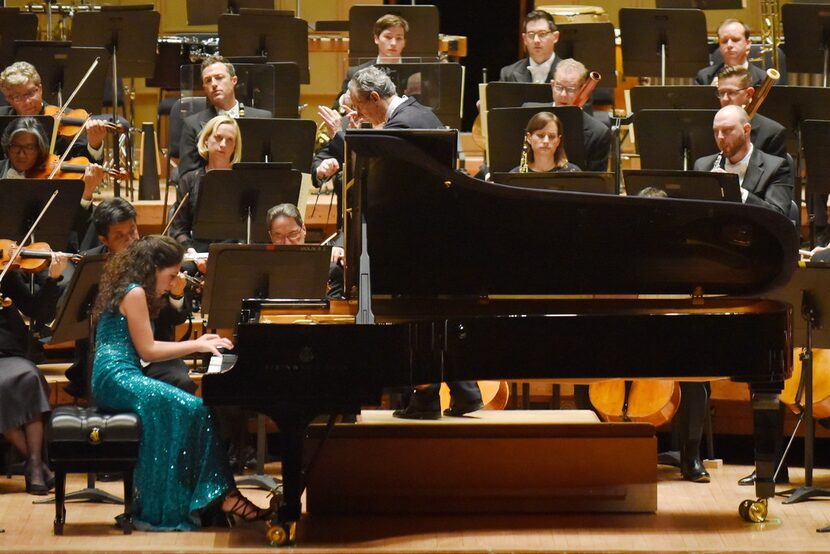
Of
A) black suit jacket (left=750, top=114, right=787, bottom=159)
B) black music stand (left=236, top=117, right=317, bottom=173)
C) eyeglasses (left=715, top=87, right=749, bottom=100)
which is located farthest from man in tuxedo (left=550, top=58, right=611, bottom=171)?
black music stand (left=236, top=117, right=317, bottom=173)

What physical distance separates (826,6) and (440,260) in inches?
150

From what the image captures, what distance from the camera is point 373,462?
171 inches

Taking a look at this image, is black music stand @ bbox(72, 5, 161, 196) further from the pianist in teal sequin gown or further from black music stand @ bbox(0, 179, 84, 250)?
the pianist in teal sequin gown

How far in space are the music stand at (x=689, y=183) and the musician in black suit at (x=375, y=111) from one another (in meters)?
0.89

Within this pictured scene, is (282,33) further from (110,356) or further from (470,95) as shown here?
(110,356)

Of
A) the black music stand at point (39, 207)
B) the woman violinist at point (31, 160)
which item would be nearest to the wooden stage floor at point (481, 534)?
the black music stand at point (39, 207)

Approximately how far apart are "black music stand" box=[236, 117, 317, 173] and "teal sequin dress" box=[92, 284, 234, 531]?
2113 mm

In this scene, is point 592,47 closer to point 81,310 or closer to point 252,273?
point 252,273

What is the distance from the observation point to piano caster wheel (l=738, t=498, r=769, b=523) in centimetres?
422

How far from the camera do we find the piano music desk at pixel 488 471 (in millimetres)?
4340

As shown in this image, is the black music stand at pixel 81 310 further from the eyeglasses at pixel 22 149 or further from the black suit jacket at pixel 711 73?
the black suit jacket at pixel 711 73

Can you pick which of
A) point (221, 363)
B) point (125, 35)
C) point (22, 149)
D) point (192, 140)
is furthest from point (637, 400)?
point (125, 35)

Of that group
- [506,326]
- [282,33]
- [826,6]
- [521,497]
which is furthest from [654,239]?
[282,33]

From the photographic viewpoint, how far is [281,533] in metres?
3.87
